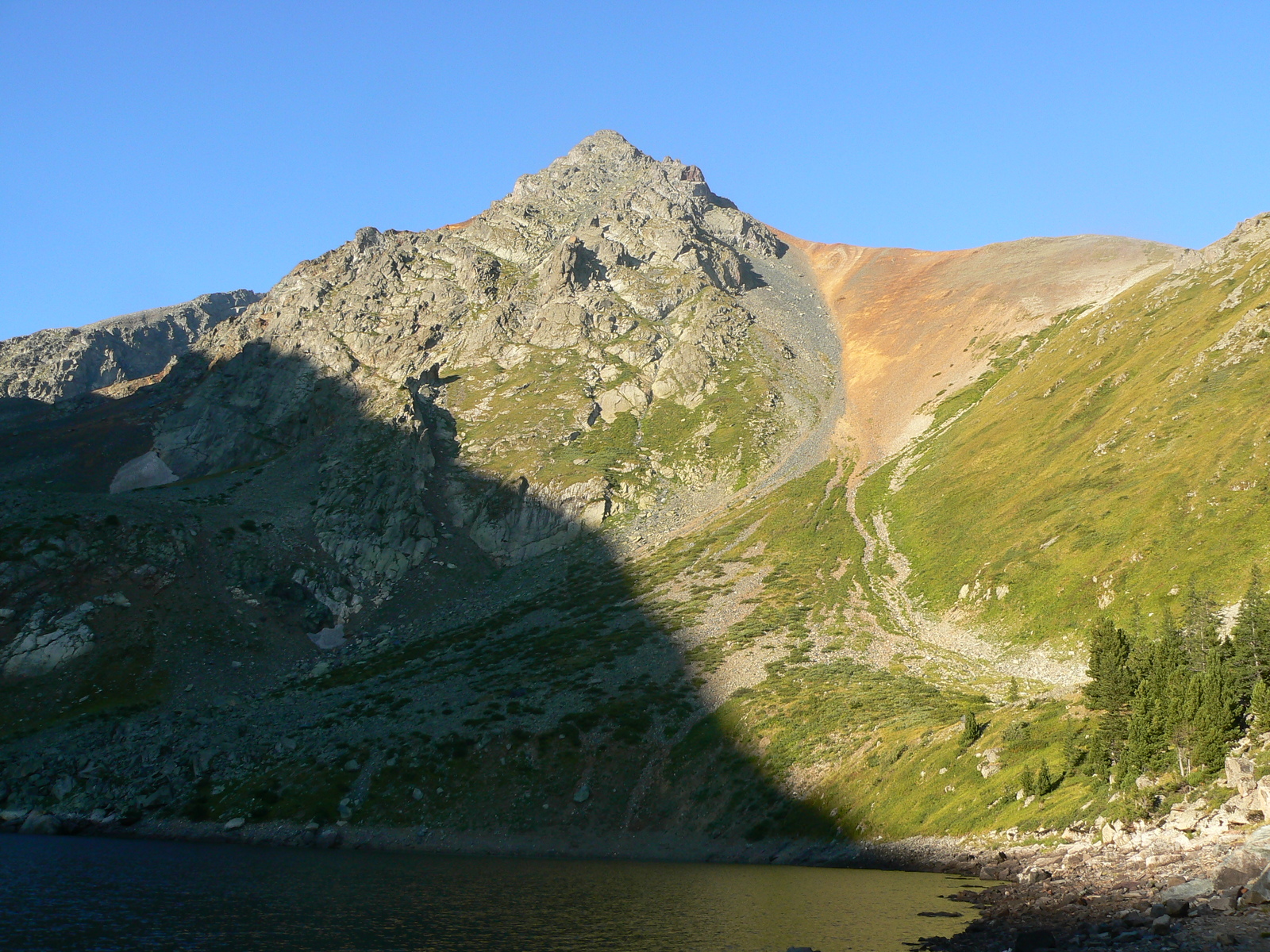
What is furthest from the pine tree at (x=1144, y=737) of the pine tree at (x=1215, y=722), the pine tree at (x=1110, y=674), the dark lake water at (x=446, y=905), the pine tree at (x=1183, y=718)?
the dark lake water at (x=446, y=905)

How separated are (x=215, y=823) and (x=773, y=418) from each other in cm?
13194

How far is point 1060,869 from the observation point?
43.2m

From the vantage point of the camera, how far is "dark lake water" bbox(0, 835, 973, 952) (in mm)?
39906

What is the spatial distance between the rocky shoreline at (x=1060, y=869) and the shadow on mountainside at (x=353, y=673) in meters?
2.11

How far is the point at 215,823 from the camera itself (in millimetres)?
84188

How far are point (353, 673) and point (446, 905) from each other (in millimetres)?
74713

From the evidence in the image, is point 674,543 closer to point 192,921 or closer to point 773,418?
point 773,418

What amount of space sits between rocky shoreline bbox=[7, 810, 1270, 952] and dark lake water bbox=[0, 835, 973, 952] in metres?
2.67

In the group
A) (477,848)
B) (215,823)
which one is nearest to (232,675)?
(215,823)

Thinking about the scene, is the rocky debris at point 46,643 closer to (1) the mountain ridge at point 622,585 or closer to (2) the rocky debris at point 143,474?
(1) the mountain ridge at point 622,585

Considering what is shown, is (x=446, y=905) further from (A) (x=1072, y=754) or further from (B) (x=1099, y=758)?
(A) (x=1072, y=754)

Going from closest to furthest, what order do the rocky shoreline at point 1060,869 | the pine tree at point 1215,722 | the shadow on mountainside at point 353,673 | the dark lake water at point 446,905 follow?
the rocky shoreline at point 1060,869 < the dark lake water at point 446,905 < the pine tree at point 1215,722 < the shadow on mountainside at point 353,673

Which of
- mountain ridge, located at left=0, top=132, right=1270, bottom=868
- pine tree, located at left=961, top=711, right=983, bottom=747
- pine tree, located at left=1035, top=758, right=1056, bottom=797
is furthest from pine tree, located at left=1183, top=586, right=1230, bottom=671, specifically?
pine tree, located at left=961, top=711, right=983, bottom=747

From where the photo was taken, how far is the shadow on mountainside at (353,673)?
82812 mm
